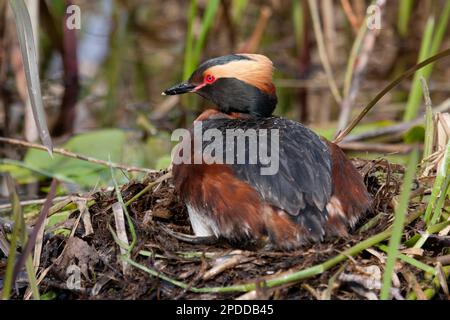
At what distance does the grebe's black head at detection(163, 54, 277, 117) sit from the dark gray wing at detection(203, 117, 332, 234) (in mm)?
495

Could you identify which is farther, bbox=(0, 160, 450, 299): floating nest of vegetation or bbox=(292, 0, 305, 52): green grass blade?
Answer: bbox=(292, 0, 305, 52): green grass blade

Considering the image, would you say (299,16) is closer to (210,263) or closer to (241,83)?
(241,83)

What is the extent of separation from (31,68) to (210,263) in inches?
47.4

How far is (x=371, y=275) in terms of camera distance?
11.7 feet

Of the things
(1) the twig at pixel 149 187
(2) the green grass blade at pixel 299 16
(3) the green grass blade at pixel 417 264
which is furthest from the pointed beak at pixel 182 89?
(2) the green grass blade at pixel 299 16

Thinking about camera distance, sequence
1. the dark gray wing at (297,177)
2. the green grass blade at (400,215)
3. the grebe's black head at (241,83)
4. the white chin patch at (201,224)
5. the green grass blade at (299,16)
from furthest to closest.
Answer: the green grass blade at (299,16) < the grebe's black head at (241,83) < the white chin patch at (201,224) < the dark gray wing at (297,177) < the green grass blade at (400,215)

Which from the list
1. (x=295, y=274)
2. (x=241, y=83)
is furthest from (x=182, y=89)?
(x=295, y=274)

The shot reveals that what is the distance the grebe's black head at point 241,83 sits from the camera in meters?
4.67

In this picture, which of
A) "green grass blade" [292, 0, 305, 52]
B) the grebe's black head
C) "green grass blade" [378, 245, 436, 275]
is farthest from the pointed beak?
"green grass blade" [292, 0, 305, 52]

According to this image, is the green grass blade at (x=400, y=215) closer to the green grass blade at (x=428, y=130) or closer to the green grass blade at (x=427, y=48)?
the green grass blade at (x=428, y=130)

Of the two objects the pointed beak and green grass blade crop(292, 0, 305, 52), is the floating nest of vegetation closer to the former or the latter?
the pointed beak

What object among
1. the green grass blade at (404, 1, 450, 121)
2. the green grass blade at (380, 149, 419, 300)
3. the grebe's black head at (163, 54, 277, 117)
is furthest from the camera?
the green grass blade at (404, 1, 450, 121)

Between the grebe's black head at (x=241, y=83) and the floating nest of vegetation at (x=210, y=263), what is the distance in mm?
814

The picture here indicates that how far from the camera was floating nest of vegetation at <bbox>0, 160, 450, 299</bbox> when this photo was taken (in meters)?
3.51
